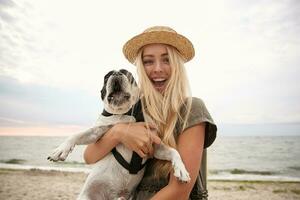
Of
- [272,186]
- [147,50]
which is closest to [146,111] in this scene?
[147,50]

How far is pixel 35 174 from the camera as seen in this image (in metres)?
15.5

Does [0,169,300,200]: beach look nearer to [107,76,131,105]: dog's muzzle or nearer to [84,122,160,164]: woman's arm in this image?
[84,122,160,164]: woman's arm

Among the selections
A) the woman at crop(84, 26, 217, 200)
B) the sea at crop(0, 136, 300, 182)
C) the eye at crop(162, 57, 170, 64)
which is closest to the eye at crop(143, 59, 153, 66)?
the woman at crop(84, 26, 217, 200)

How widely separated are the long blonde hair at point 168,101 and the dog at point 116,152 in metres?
0.09

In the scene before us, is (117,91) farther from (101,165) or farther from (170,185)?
(170,185)

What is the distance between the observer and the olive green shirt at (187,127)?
2.60 m

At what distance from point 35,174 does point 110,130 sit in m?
14.0

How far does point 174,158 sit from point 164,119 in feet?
1.28

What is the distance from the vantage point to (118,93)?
122 inches

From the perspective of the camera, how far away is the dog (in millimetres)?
2818

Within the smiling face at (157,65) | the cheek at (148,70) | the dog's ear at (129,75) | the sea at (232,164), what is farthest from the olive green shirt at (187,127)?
the sea at (232,164)

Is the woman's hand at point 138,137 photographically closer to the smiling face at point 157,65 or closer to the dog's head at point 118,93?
the dog's head at point 118,93

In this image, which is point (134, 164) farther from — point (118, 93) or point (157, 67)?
point (157, 67)

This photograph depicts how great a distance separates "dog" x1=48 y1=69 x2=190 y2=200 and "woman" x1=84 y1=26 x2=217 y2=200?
74mm
